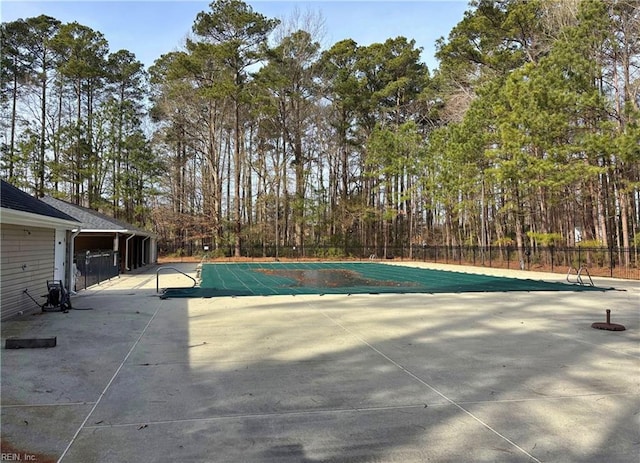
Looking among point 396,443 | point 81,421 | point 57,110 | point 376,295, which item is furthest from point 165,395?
point 57,110

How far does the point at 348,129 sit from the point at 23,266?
97.6 feet

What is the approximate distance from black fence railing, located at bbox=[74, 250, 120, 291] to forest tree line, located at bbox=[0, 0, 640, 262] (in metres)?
14.9

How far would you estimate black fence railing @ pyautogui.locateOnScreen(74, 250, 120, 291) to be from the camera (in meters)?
12.4

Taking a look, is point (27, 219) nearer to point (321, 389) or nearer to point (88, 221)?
point (321, 389)

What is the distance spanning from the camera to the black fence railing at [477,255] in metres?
19.2

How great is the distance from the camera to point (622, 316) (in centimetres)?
806

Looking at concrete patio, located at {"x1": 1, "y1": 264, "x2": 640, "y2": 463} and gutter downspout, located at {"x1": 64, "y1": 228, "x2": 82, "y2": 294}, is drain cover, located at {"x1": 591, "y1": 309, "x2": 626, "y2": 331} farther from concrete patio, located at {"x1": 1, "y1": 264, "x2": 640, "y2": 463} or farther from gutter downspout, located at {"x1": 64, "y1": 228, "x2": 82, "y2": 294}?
gutter downspout, located at {"x1": 64, "y1": 228, "x2": 82, "y2": 294}

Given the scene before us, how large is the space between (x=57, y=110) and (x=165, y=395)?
33.6m

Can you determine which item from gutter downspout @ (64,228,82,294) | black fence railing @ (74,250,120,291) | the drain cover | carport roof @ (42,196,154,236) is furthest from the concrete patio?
carport roof @ (42,196,154,236)

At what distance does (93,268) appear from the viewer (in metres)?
13.5

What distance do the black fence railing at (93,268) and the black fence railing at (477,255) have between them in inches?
541

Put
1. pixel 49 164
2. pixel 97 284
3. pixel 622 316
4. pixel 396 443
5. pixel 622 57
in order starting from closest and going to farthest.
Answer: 1. pixel 396 443
2. pixel 622 316
3. pixel 97 284
4. pixel 622 57
5. pixel 49 164

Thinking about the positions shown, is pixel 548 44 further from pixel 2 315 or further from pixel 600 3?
pixel 2 315

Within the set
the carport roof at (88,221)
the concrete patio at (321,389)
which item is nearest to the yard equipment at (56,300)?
the concrete patio at (321,389)
